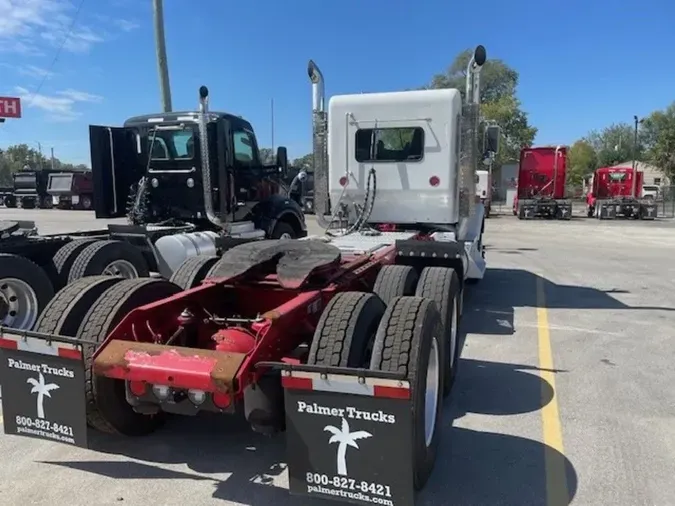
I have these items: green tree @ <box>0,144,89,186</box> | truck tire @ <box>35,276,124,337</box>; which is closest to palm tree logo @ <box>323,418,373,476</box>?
truck tire @ <box>35,276,124,337</box>

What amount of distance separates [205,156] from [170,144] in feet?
2.71

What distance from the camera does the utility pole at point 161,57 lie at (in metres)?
13.4

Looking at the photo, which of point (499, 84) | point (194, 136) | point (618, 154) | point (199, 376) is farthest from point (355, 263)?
point (618, 154)

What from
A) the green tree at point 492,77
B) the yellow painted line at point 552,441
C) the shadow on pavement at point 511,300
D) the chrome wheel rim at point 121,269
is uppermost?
the green tree at point 492,77

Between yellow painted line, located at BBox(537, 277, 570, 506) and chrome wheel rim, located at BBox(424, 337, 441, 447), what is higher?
chrome wheel rim, located at BBox(424, 337, 441, 447)

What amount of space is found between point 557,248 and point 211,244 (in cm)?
1125

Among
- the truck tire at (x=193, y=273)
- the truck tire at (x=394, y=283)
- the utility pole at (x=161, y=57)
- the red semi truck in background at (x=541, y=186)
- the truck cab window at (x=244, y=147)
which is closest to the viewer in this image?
the truck tire at (x=394, y=283)

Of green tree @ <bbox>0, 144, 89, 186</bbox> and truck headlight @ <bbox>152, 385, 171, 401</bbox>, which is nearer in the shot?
truck headlight @ <bbox>152, 385, 171, 401</bbox>

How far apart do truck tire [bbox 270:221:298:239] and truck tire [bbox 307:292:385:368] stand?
6798 millimetres

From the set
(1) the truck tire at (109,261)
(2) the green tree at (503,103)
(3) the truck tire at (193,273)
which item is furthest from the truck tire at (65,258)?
(2) the green tree at (503,103)

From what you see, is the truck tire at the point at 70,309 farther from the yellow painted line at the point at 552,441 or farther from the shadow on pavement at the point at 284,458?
the yellow painted line at the point at 552,441

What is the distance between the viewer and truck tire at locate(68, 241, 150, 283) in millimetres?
6301

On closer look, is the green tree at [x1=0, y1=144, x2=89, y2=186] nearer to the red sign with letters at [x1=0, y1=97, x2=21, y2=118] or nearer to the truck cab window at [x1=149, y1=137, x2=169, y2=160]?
the red sign with letters at [x1=0, y1=97, x2=21, y2=118]

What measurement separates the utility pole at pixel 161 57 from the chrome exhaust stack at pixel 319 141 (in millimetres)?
6063
